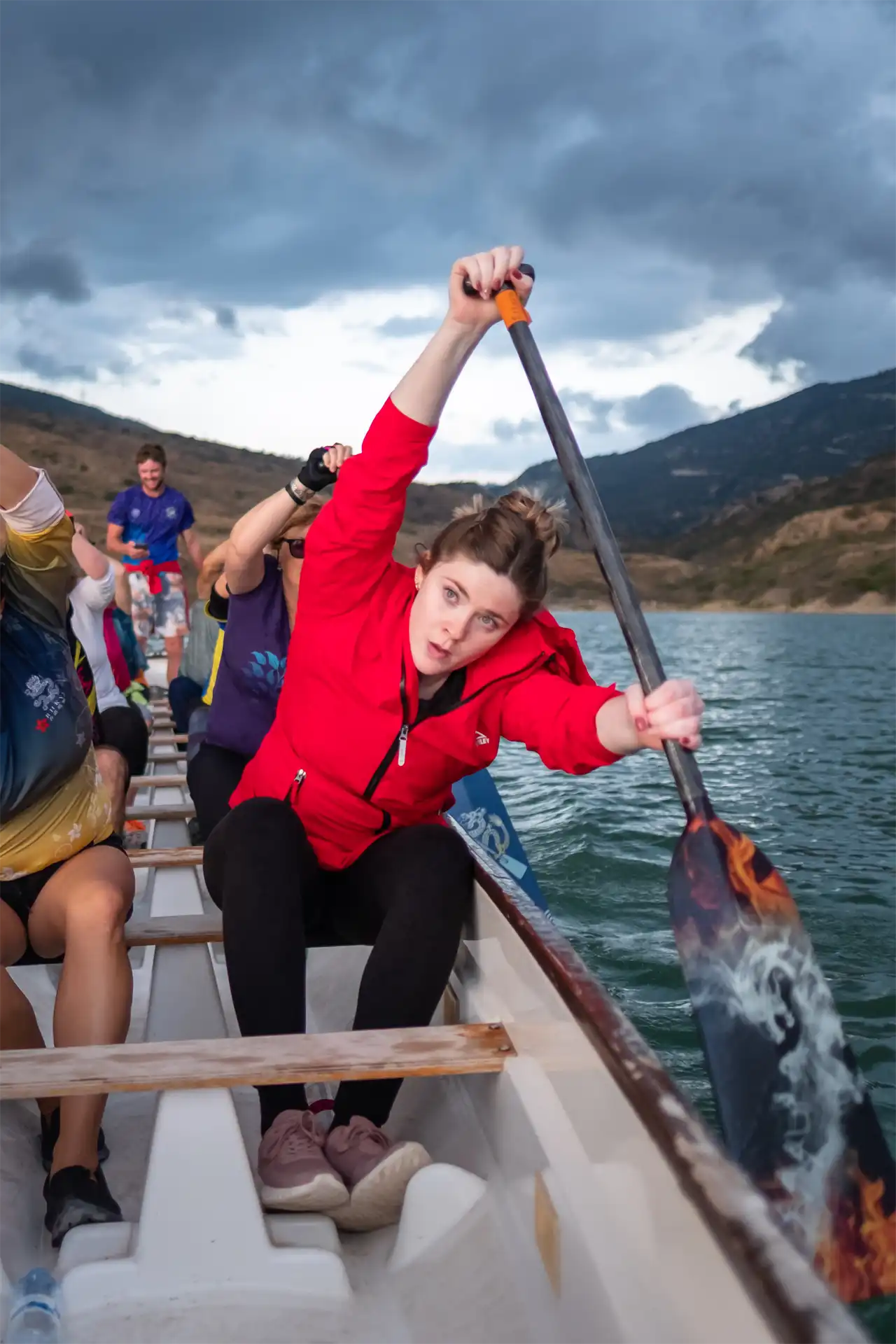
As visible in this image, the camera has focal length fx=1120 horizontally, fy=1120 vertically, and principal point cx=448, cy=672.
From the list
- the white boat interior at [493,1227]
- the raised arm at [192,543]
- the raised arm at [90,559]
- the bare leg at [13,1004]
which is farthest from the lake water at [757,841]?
the raised arm at [192,543]

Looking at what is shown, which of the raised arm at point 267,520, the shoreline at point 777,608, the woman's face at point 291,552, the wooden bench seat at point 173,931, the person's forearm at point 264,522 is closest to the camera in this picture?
the wooden bench seat at point 173,931

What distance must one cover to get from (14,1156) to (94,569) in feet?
6.67

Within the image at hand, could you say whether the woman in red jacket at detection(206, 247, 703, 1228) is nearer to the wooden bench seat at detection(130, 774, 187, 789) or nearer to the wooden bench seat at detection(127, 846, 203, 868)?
the wooden bench seat at detection(127, 846, 203, 868)

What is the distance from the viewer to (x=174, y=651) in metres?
7.68

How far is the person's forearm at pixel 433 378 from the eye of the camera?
1.74 meters

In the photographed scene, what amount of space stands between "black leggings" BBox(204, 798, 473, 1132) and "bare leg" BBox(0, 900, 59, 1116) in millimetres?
316

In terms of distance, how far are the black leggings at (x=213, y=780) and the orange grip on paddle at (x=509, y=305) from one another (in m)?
1.46

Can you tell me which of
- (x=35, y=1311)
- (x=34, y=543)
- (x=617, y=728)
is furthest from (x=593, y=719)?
(x=35, y=1311)

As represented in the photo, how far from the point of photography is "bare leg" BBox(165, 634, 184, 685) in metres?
7.62

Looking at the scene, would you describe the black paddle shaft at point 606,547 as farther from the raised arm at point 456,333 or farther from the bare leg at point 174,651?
the bare leg at point 174,651

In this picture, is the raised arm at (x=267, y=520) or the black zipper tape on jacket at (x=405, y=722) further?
the raised arm at (x=267, y=520)

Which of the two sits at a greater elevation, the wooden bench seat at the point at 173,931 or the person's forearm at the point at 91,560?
the person's forearm at the point at 91,560

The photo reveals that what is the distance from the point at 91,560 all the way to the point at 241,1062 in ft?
7.02

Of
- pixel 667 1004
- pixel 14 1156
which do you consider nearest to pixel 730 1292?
pixel 14 1156
